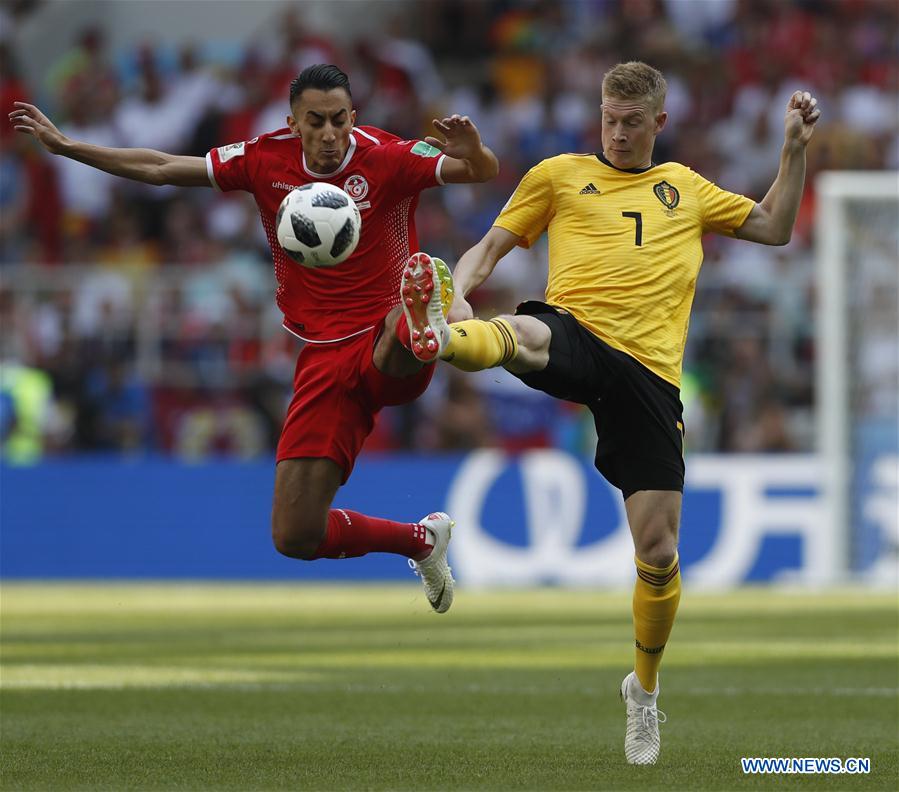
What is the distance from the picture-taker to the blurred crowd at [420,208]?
1903 centimetres

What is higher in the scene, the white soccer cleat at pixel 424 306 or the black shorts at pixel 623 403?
the white soccer cleat at pixel 424 306

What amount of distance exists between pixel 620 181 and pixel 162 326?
12.6 m

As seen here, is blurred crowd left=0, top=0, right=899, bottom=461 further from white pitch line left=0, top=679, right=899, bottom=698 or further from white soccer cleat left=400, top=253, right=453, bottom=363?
white soccer cleat left=400, top=253, right=453, bottom=363

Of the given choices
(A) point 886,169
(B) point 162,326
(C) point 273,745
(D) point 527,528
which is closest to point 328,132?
(C) point 273,745

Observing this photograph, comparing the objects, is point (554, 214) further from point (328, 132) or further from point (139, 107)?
point (139, 107)

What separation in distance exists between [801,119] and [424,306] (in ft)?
6.10

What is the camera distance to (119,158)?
782 cm

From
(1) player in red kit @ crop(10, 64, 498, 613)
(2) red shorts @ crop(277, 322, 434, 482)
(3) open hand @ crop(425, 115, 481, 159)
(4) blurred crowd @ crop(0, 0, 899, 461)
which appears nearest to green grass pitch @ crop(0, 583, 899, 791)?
(1) player in red kit @ crop(10, 64, 498, 613)

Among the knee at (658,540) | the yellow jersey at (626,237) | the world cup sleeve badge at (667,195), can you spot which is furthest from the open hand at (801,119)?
the knee at (658,540)

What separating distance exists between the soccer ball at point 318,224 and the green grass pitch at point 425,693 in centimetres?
202

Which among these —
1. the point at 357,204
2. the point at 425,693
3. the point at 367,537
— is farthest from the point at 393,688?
the point at 357,204

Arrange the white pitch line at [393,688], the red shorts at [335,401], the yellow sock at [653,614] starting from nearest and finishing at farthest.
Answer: the yellow sock at [653,614] < the red shorts at [335,401] < the white pitch line at [393,688]

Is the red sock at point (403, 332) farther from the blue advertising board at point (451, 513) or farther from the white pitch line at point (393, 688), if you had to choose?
the blue advertising board at point (451, 513)

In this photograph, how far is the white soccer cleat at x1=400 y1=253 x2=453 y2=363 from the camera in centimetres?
656
